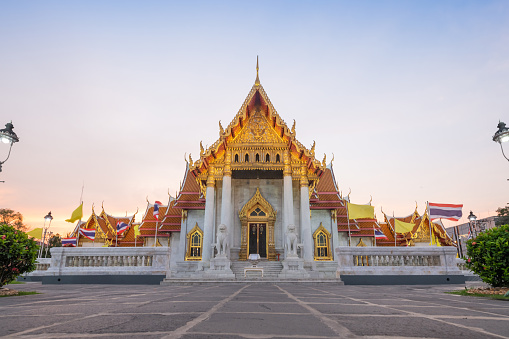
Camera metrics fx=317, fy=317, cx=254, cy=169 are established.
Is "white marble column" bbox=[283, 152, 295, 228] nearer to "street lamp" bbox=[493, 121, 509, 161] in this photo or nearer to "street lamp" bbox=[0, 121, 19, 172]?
"street lamp" bbox=[493, 121, 509, 161]

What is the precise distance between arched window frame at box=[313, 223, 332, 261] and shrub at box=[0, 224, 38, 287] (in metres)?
19.9

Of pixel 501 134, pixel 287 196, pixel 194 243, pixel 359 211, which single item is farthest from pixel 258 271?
pixel 501 134

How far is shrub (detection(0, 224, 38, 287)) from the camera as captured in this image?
7047 millimetres

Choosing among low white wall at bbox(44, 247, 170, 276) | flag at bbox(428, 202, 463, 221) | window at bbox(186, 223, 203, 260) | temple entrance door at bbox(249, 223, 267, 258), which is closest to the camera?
low white wall at bbox(44, 247, 170, 276)

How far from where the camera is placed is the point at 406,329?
2.34 metres

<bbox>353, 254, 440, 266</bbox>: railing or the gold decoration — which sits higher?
the gold decoration

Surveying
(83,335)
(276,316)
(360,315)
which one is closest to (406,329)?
(360,315)

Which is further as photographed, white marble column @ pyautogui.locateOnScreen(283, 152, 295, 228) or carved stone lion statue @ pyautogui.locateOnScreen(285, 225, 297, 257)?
white marble column @ pyautogui.locateOnScreen(283, 152, 295, 228)

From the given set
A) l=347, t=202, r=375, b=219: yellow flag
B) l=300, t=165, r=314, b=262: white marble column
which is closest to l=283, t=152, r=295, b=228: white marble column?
l=300, t=165, r=314, b=262: white marble column

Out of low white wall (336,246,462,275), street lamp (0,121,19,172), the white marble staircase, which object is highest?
street lamp (0,121,19,172)

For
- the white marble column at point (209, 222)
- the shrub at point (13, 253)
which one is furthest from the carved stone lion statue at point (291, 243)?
the shrub at point (13, 253)

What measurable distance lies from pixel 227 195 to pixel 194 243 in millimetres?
6928

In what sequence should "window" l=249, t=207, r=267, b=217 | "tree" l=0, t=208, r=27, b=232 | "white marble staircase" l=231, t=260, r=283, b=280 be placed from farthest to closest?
1. "tree" l=0, t=208, r=27, b=232
2. "window" l=249, t=207, r=267, b=217
3. "white marble staircase" l=231, t=260, r=283, b=280

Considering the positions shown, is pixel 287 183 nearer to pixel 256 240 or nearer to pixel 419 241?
pixel 256 240
